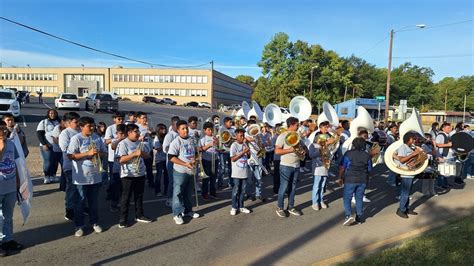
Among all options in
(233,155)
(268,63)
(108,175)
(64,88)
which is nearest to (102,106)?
(108,175)

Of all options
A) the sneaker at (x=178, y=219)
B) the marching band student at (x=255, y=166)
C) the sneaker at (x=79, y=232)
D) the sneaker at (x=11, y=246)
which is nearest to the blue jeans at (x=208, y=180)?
the marching band student at (x=255, y=166)

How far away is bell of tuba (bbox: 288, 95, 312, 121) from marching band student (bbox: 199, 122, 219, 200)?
4.61 metres

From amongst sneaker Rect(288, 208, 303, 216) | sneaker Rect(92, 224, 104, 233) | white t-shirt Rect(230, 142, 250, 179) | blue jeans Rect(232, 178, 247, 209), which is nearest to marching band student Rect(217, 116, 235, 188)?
white t-shirt Rect(230, 142, 250, 179)

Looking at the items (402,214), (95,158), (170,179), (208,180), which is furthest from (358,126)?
(95,158)

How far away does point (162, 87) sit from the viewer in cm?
8825

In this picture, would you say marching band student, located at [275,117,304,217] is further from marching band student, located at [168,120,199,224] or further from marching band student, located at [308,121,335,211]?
marching band student, located at [168,120,199,224]

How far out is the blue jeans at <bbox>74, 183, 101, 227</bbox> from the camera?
18.5 ft

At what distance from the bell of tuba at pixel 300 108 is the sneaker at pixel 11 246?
8.81 metres

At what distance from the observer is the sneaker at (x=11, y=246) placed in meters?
4.89

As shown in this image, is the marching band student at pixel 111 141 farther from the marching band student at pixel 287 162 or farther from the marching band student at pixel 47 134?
the marching band student at pixel 287 162

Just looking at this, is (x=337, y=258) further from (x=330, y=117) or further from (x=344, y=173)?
(x=330, y=117)

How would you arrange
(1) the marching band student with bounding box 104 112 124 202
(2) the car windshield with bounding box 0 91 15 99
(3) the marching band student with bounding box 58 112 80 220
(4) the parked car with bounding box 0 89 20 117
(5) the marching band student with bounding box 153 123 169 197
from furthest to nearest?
(2) the car windshield with bounding box 0 91 15 99, (4) the parked car with bounding box 0 89 20 117, (5) the marching band student with bounding box 153 123 169 197, (1) the marching band student with bounding box 104 112 124 202, (3) the marching band student with bounding box 58 112 80 220

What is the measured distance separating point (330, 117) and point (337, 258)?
6.78m

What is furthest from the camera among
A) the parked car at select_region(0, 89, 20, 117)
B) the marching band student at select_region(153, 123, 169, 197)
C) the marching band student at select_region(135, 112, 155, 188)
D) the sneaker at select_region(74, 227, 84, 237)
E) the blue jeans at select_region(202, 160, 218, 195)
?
the parked car at select_region(0, 89, 20, 117)
